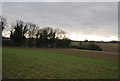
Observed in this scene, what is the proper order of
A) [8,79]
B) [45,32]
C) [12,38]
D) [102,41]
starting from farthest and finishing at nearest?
[102,41]
[45,32]
[12,38]
[8,79]

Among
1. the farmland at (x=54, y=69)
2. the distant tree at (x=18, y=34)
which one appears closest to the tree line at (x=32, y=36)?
the distant tree at (x=18, y=34)

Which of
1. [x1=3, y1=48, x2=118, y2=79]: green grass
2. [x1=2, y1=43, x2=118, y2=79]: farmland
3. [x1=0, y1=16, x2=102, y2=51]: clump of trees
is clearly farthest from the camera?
[x1=0, y1=16, x2=102, y2=51]: clump of trees

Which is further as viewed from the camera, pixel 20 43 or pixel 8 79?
pixel 20 43

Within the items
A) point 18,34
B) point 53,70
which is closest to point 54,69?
point 53,70

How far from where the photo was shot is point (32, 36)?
186 ft

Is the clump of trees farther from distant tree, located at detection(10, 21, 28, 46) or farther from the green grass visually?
the green grass

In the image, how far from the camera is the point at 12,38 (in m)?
50.2

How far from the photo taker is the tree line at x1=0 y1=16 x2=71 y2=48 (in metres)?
49.7

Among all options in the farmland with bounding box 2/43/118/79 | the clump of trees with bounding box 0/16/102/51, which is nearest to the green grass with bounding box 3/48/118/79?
the farmland with bounding box 2/43/118/79

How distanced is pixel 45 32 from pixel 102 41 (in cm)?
4858

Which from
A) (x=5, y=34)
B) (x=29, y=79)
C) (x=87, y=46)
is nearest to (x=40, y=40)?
(x=5, y=34)

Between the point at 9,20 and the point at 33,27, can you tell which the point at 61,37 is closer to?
the point at 33,27

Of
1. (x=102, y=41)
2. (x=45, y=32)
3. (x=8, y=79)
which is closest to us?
(x=8, y=79)

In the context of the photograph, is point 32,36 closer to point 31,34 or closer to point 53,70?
point 31,34
